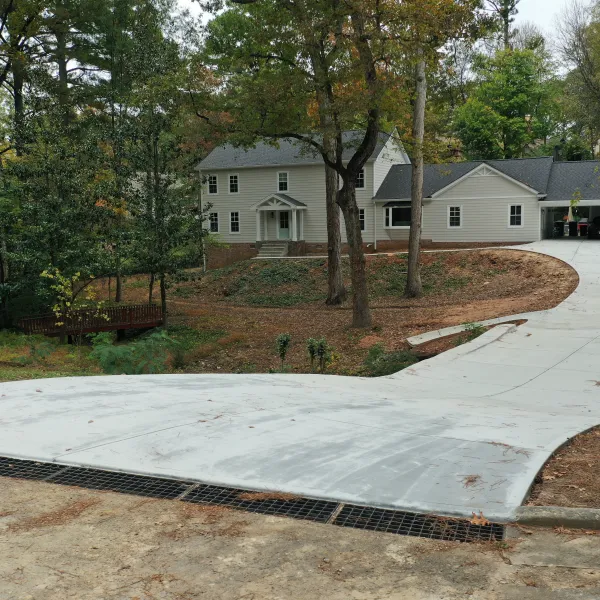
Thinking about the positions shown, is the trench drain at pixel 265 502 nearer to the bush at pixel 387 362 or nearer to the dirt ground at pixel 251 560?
the dirt ground at pixel 251 560

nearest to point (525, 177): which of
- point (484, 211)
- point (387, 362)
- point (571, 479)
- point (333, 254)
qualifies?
point (484, 211)

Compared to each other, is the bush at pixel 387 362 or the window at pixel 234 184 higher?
the window at pixel 234 184

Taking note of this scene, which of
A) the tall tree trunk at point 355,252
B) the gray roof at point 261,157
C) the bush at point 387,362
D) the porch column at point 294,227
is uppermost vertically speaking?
the gray roof at point 261,157

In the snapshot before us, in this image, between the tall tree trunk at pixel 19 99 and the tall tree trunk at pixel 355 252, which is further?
the tall tree trunk at pixel 19 99

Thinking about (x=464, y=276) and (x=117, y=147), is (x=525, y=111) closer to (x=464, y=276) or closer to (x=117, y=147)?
(x=464, y=276)

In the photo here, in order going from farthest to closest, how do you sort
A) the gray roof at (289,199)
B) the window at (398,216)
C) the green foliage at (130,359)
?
the gray roof at (289,199) → the window at (398,216) → the green foliage at (130,359)

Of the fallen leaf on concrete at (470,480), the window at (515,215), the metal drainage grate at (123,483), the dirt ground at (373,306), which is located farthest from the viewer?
the window at (515,215)

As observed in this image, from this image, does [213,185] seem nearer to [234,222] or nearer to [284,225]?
[234,222]

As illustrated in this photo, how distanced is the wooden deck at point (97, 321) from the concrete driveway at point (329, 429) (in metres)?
11.3

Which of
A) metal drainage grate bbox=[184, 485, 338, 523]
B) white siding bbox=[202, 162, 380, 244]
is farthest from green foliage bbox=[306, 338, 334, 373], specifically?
white siding bbox=[202, 162, 380, 244]

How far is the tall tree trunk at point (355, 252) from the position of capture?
18266 mm

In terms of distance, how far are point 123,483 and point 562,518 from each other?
9.85 ft

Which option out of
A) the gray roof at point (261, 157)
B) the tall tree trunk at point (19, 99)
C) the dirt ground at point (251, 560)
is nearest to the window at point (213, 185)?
the gray roof at point (261, 157)

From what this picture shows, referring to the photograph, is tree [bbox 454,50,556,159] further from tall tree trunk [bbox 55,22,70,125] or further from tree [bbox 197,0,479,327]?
tree [bbox 197,0,479,327]
